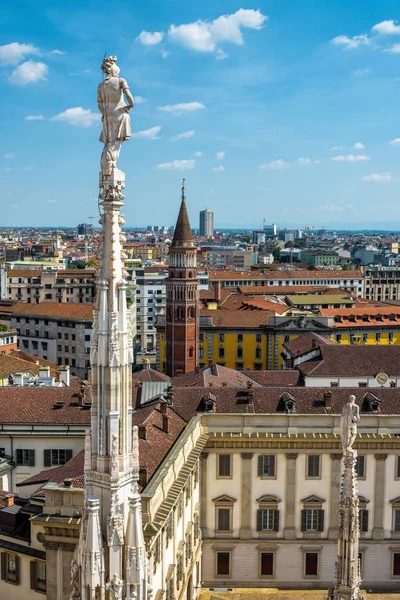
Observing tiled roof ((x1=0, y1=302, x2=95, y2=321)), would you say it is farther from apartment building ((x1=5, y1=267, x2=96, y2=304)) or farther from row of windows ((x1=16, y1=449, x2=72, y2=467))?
row of windows ((x1=16, y1=449, x2=72, y2=467))

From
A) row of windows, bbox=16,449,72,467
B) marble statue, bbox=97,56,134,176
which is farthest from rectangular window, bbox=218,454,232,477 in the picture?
marble statue, bbox=97,56,134,176

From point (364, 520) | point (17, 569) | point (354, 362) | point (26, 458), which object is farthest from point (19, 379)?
point (354, 362)

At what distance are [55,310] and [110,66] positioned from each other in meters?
84.9

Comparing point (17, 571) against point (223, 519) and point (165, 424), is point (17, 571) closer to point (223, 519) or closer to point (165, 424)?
point (165, 424)

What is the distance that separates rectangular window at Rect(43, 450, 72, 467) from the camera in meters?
36.9

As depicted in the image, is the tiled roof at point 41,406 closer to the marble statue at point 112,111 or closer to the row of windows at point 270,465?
the row of windows at point 270,465

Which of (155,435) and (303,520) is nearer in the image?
(155,435)

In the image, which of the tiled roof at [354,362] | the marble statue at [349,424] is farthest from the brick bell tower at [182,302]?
the marble statue at [349,424]

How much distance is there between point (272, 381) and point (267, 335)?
33.1 metres

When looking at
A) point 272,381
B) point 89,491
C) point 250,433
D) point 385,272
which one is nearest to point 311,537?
point 250,433

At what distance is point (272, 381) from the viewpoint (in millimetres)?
51719

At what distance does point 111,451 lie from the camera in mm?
10023

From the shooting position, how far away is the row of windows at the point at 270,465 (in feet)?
123

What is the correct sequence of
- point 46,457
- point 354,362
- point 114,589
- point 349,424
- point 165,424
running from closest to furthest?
point 114,589, point 349,424, point 165,424, point 46,457, point 354,362
